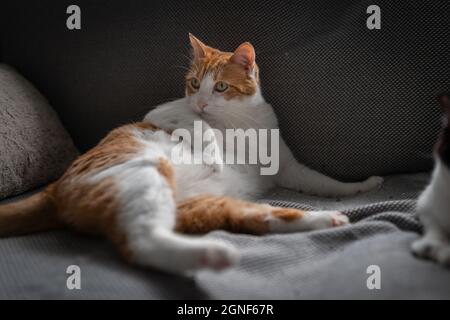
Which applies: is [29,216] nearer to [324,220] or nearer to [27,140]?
[27,140]

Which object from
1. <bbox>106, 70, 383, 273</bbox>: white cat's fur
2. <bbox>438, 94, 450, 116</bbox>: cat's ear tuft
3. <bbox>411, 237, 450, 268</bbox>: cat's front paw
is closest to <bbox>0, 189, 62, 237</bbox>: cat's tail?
<bbox>106, 70, 383, 273</bbox>: white cat's fur

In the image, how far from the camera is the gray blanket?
3.06 ft

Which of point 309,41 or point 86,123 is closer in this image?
point 309,41

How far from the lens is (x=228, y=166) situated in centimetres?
154

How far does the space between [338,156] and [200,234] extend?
2.26ft

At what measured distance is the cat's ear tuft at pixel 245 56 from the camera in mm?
1514

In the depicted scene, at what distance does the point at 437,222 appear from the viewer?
104cm

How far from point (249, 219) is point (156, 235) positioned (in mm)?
329

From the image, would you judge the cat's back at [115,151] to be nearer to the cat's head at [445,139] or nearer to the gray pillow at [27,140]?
the gray pillow at [27,140]

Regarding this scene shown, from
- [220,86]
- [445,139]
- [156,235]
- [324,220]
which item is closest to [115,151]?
[156,235]

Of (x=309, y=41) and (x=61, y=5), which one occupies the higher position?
(x=61, y=5)

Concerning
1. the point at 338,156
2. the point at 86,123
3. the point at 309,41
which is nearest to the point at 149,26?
the point at 86,123

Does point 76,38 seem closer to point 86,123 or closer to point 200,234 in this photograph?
point 86,123
